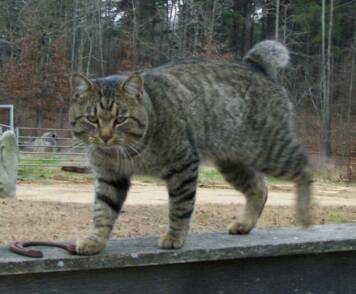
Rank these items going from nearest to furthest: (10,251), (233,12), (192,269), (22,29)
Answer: (10,251) < (192,269) < (22,29) < (233,12)

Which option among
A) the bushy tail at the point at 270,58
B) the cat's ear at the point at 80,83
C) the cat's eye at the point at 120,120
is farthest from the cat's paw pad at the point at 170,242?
the bushy tail at the point at 270,58

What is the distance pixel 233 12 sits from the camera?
34.9 meters

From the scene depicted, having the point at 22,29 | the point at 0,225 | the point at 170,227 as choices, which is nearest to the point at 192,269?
the point at 170,227

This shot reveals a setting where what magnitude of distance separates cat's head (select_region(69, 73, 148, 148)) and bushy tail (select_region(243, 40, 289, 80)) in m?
1.48

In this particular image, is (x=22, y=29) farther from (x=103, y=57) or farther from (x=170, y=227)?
(x=170, y=227)

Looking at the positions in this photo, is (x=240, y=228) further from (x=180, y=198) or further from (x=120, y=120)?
(x=120, y=120)

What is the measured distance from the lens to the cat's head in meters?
3.59

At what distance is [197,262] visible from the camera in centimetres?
371

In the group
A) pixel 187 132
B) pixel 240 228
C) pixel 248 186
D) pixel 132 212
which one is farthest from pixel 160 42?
pixel 187 132

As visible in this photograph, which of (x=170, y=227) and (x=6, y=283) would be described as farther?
(x=170, y=227)

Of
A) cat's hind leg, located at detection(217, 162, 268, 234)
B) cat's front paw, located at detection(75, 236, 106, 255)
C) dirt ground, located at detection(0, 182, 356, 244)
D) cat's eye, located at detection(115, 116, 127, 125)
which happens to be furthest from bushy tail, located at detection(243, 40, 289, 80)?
cat's front paw, located at detection(75, 236, 106, 255)

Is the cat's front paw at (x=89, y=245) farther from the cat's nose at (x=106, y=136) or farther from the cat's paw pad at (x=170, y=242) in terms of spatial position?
the cat's nose at (x=106, y=136)

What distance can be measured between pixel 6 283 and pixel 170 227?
3.33ft

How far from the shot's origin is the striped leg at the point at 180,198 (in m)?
3.79
